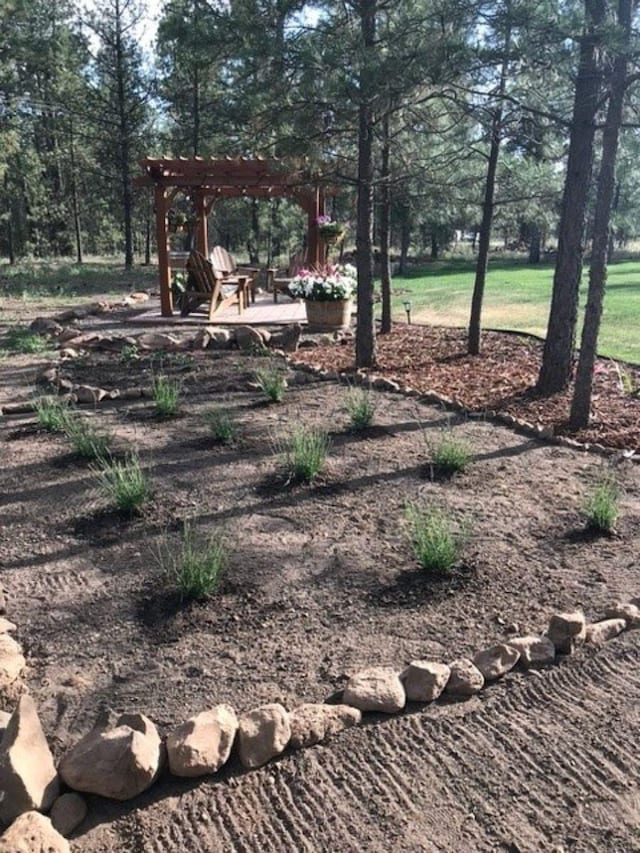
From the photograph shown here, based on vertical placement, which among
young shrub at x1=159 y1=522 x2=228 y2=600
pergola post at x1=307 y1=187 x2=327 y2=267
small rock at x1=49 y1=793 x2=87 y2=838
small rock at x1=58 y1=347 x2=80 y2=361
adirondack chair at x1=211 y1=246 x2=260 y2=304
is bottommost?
small rock at x1=49 y1=793 x2=87 y2=838

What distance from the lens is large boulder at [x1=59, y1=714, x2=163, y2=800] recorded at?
5.28ft

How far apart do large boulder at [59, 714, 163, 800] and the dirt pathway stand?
6 cm

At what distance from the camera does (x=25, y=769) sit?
1582 mm

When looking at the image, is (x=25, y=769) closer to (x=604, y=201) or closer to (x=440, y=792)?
(x=440, y=792)

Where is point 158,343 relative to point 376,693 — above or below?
above

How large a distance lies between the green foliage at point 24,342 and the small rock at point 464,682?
664cm

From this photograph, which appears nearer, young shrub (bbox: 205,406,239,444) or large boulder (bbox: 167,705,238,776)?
large boulder (bbox: 167,705,238,776)

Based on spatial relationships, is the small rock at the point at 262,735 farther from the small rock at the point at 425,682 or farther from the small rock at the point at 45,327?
the small rock at the point at 45,327

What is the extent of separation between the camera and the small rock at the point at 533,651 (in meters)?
2.13

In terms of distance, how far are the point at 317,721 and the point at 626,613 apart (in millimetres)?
1212

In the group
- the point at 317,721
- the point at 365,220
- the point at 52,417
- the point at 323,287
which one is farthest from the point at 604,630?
the point at 323,287

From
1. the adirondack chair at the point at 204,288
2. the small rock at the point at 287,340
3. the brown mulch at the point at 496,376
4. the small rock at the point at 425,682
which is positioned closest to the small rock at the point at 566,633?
the small rock at the point at 425,682

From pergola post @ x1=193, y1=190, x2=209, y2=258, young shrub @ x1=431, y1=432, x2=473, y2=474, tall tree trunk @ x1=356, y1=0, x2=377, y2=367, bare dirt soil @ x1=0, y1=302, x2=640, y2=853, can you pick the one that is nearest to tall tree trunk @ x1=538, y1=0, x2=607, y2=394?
bare dirt soil @ x1=0, y1=302, x2=640, y2=853

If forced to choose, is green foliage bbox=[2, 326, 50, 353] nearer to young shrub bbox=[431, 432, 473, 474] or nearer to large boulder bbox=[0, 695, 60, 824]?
young shrub bbox=[431, 432, 473, 474]
